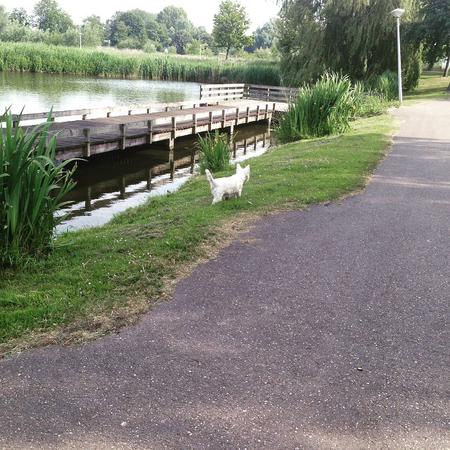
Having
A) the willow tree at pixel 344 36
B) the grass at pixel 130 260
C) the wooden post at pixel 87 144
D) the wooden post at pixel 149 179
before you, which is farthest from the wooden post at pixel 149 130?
the willow tree at pixel 344 36

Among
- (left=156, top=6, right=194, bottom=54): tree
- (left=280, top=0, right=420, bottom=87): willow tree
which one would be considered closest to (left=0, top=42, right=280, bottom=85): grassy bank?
(left=280, top=0, right=420, bottom=87): willow tree

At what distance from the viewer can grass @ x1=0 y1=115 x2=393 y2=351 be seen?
3.94 m

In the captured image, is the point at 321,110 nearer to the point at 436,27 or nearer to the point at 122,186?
the point at 122,186

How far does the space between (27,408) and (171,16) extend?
639 feet

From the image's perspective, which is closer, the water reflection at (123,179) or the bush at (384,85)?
the water reflection at (123,179)

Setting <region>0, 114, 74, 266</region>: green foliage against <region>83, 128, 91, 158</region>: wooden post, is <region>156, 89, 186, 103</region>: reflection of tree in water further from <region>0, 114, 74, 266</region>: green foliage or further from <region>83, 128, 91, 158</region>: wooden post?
<region>0, 114, 74, 266</region>: green foliage

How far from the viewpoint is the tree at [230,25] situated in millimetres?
64188

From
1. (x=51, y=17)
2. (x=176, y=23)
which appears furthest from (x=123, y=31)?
(x=176, y=23)

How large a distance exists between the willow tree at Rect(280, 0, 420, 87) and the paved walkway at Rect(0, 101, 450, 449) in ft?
82.2

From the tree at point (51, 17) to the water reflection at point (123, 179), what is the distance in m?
117

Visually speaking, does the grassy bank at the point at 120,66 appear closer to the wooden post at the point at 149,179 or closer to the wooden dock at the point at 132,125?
the wooden dock at the point at 132,125

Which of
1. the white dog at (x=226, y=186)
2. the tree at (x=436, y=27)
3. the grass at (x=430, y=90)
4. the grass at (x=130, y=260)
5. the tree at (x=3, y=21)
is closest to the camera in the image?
the grass at (x=130, y=260)

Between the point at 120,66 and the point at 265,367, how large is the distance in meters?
48.6

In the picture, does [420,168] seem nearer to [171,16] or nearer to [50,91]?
[50,91]
